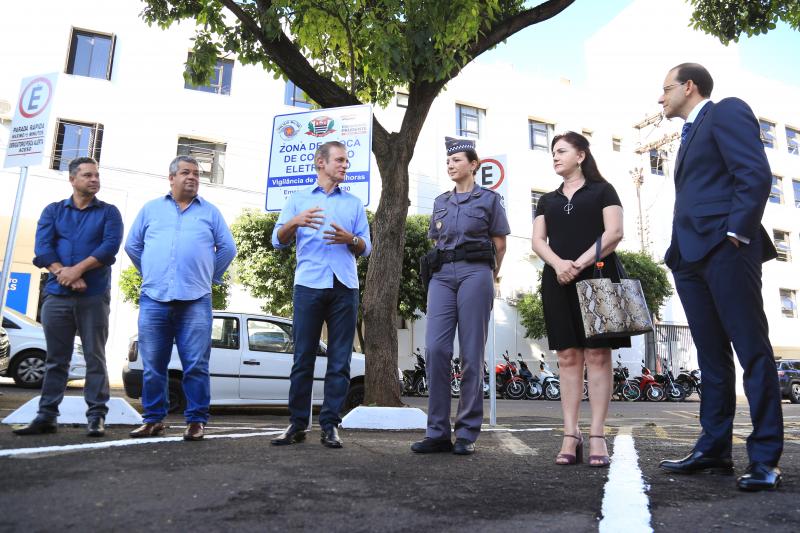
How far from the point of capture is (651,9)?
101ft

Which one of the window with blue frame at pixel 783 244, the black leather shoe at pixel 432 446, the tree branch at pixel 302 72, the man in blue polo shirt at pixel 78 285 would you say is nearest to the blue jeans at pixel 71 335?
the man in blue polo shirt at pixel 78 285

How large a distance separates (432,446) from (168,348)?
Result: 1948 millimetres

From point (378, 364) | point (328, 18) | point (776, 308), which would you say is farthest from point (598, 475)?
point (776, 308)

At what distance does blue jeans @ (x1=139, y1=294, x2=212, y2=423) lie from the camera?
4.08 m

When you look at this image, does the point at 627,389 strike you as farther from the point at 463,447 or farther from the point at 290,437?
the point at 290,437

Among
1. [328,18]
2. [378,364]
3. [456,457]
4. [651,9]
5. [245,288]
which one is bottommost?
[456,457]

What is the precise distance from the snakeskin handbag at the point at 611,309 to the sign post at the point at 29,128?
18.4 ft

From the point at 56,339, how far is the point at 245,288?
13.0 m

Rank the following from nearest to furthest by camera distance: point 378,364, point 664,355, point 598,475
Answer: point 598,475
point 378,364
point 664,355

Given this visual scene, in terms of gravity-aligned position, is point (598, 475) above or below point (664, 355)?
below

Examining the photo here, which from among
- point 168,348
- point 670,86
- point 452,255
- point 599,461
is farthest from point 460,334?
point 168,348

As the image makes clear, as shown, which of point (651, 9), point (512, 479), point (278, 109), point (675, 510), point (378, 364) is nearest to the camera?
point (675, 510)

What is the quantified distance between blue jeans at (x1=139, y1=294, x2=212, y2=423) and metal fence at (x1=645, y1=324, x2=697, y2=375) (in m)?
23.6

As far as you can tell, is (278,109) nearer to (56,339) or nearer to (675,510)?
(56,339)
